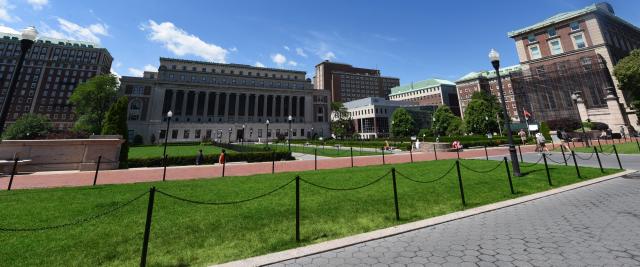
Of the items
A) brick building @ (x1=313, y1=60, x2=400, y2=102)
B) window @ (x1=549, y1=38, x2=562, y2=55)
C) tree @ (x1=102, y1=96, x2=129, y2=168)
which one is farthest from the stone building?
window @ (x1=549, y1=38, x2=562, y2=55)

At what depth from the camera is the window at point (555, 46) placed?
61.6 metres

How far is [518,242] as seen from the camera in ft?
16.0

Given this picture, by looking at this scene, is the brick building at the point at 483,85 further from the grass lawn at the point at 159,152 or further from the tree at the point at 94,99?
the tree at the point at 94,99

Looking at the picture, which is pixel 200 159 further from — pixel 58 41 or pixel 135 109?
pixel 58 41

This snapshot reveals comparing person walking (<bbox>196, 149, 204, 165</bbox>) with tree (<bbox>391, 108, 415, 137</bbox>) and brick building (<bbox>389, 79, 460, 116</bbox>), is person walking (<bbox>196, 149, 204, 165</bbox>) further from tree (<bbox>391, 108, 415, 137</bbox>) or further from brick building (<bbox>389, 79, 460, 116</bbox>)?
brick building (<bbox>389, 79, 460, 116</bbox>)

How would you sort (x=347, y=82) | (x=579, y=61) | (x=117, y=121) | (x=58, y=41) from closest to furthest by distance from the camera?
1. (x=117, y=121)
2. (x=579, y=61)
3. (x=58, y=41)
4. (x=347, y=82)

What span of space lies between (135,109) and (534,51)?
11255 cm

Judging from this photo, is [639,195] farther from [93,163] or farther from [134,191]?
[93,163]

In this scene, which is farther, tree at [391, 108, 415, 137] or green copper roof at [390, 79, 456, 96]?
green copper roof at [390, 79, 456, 96]

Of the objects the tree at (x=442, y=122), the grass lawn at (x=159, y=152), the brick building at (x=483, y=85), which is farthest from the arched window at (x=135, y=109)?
the brick building at (x=483, y=85)

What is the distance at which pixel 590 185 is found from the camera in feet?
32.9

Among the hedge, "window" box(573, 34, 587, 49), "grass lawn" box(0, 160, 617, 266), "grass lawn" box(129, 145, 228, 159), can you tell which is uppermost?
"window" box(573, 34, 587, 49)

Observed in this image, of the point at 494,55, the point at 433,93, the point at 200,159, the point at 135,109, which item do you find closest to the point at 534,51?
the point at 433,93

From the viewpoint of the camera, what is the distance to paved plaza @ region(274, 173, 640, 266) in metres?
4.16
